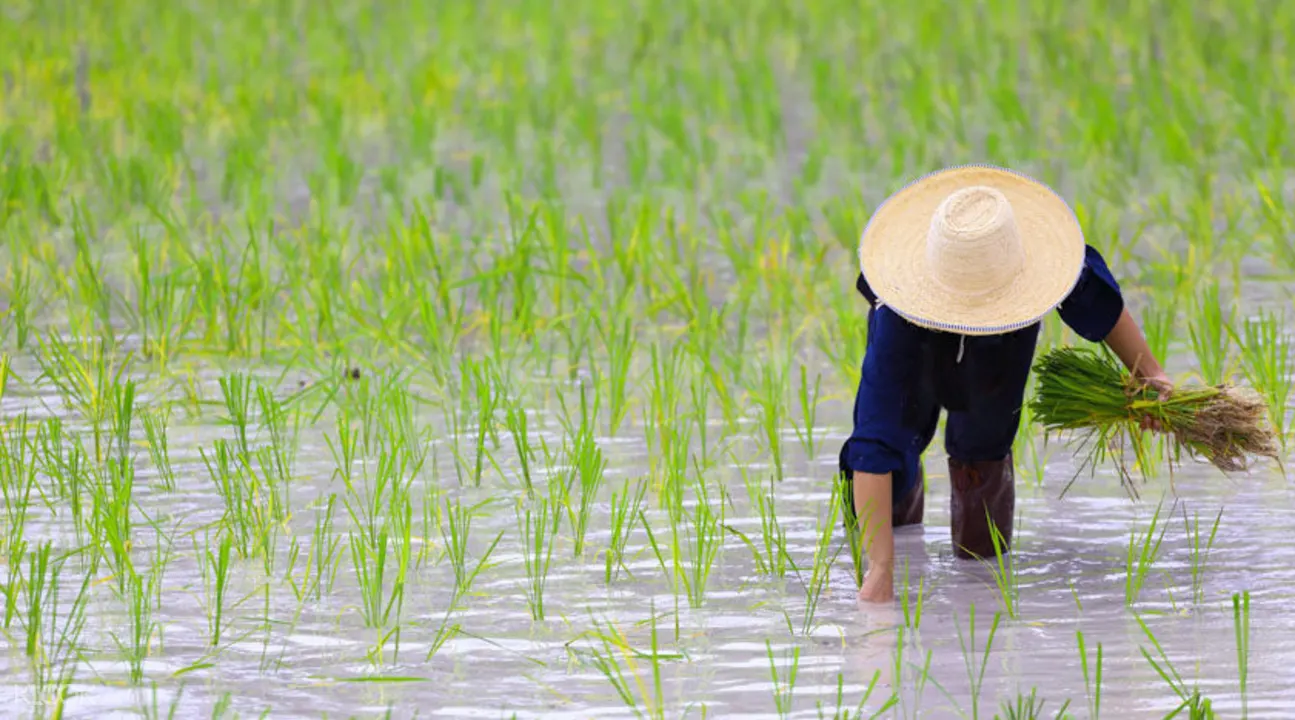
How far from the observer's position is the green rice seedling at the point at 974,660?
249 centimetres

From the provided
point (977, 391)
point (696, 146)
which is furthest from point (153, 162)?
point (977, 391)

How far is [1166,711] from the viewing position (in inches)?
97.5

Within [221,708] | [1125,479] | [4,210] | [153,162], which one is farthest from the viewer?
[153,162]

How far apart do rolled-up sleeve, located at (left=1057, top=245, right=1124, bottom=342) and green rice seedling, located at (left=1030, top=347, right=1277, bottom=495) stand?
0.29 feet

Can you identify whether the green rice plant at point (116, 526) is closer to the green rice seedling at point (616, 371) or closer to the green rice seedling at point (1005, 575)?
the green rice seedling at point (616, 371)

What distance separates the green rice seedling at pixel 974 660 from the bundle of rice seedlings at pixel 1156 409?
50 centimetres

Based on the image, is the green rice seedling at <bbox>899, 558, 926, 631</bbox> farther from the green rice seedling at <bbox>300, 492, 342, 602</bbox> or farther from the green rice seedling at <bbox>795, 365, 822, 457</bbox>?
the green rice seedling at <bbox>300, 492, 342, 602</bbox>

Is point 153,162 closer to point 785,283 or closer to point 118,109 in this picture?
point 118,109

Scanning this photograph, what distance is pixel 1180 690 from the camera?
8.28ft

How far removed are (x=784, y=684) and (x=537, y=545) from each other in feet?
1.73

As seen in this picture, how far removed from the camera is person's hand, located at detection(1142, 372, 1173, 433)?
310 centimetres

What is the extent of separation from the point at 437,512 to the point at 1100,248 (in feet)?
8.91

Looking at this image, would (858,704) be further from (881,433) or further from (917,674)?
(881,433)

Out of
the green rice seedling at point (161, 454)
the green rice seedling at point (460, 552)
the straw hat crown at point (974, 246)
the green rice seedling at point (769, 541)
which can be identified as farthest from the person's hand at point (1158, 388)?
the green rice seedling at point (161, 454)
